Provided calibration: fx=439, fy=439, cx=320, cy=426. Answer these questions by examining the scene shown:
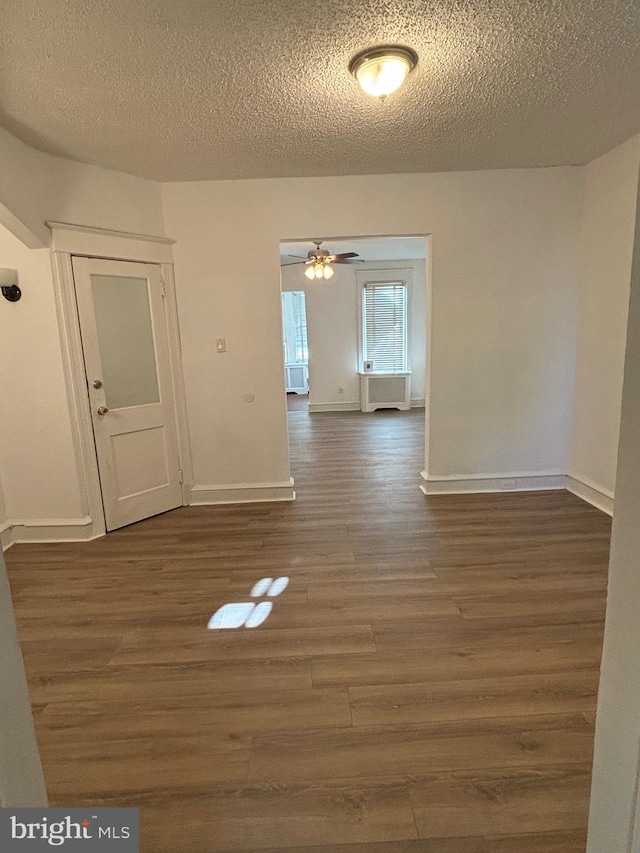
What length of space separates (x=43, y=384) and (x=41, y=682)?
2053 mm

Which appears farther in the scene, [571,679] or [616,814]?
[571,679]

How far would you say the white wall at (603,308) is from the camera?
3.19 m

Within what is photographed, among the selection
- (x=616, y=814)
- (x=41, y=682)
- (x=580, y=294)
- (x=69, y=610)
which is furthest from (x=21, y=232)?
(x=580, y=294)

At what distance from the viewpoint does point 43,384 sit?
3.20 meters

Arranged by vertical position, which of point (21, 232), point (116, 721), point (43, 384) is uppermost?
point (21, 232)

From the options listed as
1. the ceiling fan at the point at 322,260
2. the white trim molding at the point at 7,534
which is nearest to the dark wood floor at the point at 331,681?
the white trim molding at the point at 7,534

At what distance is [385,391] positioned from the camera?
8094 mm

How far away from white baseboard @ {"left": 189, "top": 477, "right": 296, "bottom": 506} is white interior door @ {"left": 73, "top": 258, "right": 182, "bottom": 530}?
9.6 inches

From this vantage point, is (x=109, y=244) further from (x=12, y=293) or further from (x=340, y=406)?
(x=340, y=406)

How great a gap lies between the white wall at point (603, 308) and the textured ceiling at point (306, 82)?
0.26 metres

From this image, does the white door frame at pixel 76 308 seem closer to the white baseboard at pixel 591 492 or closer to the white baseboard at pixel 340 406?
the white baseboard at pixel 591 492

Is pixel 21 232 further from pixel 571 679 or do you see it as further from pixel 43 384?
pixel 571 679

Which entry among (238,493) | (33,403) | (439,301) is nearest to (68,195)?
(33,403)

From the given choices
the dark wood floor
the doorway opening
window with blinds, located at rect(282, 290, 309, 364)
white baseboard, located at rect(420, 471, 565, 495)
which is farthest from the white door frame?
window with blinds, located at rect(282, 290, 309, 364)
